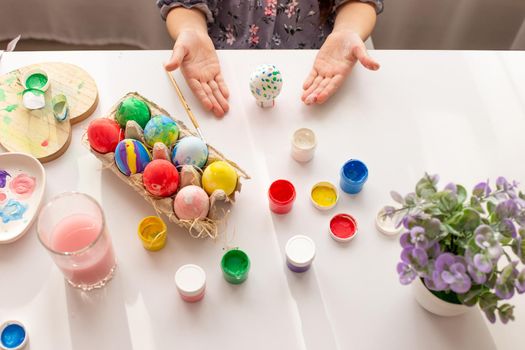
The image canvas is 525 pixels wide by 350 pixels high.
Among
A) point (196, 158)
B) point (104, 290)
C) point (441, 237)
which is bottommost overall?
point (104, 290)

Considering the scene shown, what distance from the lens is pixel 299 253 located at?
814 millimetres

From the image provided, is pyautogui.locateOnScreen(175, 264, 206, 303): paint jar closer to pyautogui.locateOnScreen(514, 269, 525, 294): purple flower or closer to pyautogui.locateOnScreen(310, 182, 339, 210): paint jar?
pyautogui.locateOnScreen(310, 182, 339, 210): paint jar

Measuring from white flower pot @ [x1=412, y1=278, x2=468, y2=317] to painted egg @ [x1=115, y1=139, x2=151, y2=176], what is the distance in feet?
1.55

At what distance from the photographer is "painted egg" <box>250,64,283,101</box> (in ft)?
3.14

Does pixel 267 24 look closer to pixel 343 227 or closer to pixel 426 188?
pixel 343 227

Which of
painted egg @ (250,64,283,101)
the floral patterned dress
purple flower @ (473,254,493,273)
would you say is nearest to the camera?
purple flower @ (473,254,493,273)

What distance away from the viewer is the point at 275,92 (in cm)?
98

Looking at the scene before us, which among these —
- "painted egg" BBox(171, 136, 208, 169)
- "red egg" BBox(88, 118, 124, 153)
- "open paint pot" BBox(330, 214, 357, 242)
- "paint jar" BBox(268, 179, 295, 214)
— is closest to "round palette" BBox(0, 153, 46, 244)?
"red egg" BBox(88, 118, 124, 153)

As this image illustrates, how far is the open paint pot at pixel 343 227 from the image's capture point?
0.85m

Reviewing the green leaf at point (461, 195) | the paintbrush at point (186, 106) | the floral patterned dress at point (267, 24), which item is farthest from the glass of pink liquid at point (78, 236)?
the floral patterned dress at point (267, 24)

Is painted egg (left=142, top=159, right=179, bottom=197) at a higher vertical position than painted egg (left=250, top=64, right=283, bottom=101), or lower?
lower

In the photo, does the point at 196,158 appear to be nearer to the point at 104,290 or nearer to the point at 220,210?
the point at 220,210

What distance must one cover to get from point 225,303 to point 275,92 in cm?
40

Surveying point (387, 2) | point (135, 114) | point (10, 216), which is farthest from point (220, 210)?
point (387, 2)
